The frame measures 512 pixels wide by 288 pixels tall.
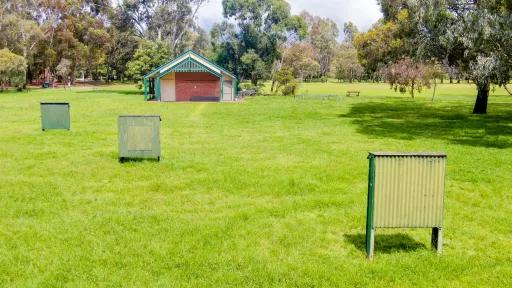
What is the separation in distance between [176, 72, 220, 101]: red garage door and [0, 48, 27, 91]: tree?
18597 millimetres

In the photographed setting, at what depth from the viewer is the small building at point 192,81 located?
42.3m

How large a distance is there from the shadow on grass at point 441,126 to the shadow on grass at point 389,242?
10.9m

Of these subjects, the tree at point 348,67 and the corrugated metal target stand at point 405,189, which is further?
the tree at point 348,67

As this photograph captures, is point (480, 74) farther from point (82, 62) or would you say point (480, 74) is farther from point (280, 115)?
point (82, 62)

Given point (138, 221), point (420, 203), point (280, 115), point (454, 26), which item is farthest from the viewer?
point (280, 115)

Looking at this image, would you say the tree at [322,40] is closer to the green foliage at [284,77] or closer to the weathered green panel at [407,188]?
the green foliage at [284,77]

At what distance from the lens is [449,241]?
7.78 metres

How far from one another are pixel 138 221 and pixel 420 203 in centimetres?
467

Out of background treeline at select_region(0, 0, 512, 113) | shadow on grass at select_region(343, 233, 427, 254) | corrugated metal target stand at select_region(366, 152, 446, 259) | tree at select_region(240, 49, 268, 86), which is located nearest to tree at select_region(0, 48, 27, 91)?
background treeline at select_region(0, 0, 512, 113)

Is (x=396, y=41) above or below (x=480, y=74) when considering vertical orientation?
above

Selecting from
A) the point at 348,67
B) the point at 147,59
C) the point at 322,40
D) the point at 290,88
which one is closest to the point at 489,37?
the point at 290,88

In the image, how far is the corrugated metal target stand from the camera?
6.76 metres

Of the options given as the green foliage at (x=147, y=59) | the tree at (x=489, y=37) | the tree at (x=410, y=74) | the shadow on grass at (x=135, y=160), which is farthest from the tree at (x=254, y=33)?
the shadow on grass at (x=135, y=160)

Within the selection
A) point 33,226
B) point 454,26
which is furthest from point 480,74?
point 33,226
